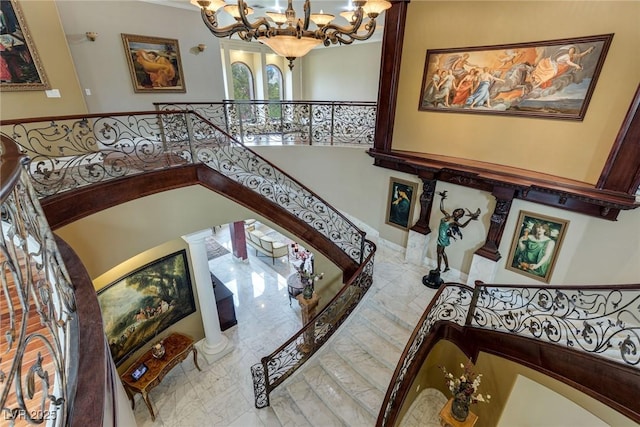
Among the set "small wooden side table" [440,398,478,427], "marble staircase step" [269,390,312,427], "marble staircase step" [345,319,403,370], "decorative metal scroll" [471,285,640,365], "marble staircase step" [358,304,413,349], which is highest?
"decorative metal scroll" [471,285,640,365]

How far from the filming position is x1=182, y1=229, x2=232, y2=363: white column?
19.1 ft

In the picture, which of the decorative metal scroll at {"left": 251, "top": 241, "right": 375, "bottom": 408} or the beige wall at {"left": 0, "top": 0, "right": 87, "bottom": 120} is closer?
the beige wall at {"left": 0, "top": 0, "right": 87, "bottom": 120}

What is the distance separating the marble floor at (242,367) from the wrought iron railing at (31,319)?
4173 millimetres

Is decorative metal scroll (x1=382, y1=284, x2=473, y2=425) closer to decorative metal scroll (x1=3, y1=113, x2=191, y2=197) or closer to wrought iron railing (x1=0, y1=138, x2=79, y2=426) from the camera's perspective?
wrought iron railing (x1=0, y1=138, x2=79, y2=426)

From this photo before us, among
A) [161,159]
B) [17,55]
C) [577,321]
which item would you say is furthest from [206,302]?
[577,321]

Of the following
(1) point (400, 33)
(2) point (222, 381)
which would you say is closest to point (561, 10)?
(1) point (400, 33)

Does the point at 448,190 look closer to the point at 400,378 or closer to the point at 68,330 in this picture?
the point at 400,378

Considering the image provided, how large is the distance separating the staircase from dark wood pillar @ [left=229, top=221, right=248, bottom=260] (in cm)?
604

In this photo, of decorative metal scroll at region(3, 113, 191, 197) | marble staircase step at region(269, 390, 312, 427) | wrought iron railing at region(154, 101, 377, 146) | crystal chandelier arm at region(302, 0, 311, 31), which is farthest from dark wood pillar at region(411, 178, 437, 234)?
decorative metal scroll at region(3, 113, 191, 197)

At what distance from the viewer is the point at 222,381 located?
240 inches

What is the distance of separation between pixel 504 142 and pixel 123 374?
308 inches

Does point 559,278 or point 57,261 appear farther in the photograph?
point 559,278

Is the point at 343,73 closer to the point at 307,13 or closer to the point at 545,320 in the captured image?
the point at 307,13

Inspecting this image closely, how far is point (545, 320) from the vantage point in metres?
4.03
